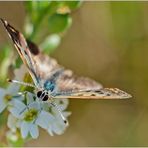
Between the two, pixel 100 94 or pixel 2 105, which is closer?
pixel 100 94

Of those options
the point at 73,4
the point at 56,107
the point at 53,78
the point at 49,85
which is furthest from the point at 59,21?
the point at 56,107

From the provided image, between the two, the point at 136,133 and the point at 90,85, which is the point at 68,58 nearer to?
the point at 136,133

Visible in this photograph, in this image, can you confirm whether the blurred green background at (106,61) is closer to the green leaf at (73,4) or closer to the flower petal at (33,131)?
the green leaf at (73,4)

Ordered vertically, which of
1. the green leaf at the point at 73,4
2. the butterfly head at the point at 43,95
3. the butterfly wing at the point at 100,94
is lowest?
the butterfly head at the point at 43,95

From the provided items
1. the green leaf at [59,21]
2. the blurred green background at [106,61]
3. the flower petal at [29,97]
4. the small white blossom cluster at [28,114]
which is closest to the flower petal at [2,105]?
the small white blossom cluster at [28,114]

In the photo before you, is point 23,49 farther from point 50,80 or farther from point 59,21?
point 59,21

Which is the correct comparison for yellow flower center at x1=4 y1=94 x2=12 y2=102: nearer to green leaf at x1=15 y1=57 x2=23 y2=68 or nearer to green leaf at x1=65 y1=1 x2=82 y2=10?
green leaf at x1=15 y1=57 x2=23 y2=68

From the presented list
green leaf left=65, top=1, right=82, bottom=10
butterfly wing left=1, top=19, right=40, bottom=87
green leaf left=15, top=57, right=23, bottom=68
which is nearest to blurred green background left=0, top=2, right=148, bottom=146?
green leaf left=65, top=1, right=82, bottom=10
